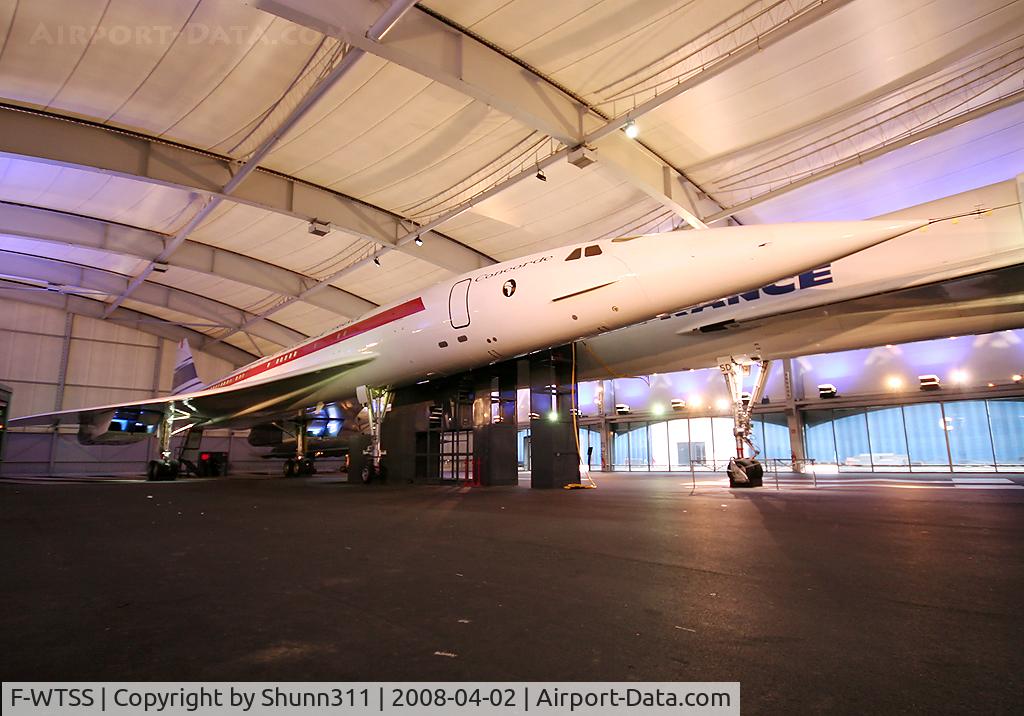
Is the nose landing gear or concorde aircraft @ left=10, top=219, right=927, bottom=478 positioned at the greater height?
concorde aircraft @ left=10, top=219, right=927, bottom=478

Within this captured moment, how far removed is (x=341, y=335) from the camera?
10.8 m

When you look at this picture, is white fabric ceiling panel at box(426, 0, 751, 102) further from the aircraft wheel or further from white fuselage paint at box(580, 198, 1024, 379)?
the aircraft wheel

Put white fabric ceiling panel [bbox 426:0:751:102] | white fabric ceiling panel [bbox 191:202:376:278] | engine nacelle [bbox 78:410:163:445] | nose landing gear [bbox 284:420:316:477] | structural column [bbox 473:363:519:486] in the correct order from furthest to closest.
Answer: nose landing gear [bbox 284:420:316:477] < white fabric ceiling panel [bbox 191:202:376:278] < engine nacelle [bbox 78:410:163:445] < structural column [bbox 473:363:519:486] < white fabric ceiling panel [bbox 426:0:751:102]

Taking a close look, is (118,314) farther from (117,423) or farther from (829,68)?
(829,68)

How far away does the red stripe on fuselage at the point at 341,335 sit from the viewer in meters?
9.31

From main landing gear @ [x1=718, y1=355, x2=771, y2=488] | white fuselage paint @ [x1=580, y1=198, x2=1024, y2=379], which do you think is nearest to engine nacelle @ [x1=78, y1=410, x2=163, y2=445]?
white fuselage paint @ [x1=580, y1=198, x2=1024, y2=379]

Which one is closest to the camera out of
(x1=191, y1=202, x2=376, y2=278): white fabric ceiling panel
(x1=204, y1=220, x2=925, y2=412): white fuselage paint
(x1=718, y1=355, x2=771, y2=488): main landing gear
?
(x1=204, y1=220, x2=925, y2=412): white fuselage paint

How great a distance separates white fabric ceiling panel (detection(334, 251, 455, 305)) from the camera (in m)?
17.2

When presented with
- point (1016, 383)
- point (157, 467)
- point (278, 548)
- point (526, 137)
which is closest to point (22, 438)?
point (157, 467)

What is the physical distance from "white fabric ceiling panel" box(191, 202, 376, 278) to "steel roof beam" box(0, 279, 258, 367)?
11.0 meters

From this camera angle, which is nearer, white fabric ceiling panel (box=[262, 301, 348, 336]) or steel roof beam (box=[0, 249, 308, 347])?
steel roof beam (box=[0, 249, 308, 347])

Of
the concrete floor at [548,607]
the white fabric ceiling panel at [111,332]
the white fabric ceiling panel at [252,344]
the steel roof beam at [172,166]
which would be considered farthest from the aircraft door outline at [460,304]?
the white fabric ceiling panel at [111,332]

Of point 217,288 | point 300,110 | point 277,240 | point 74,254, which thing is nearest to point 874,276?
point 300,110

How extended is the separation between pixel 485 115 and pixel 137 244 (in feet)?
39.8
